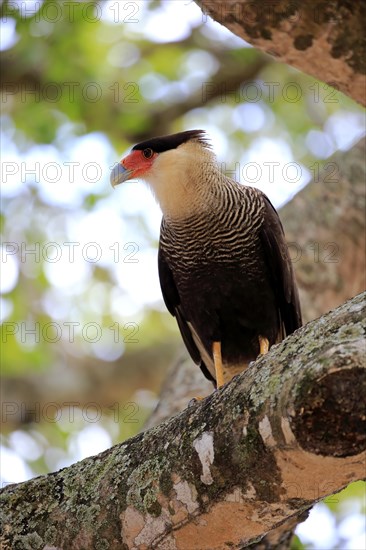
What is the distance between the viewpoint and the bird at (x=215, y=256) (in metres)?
4.78

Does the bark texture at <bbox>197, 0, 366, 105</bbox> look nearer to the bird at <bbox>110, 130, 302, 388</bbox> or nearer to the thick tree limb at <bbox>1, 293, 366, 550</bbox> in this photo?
the bird at <bbox>110, 130, 302, 388</bbox>

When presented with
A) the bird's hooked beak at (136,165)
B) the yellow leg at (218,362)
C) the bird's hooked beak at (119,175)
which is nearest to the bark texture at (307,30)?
the bird's hooked beak at (136,165)

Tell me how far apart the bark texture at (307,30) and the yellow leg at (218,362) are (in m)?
1.79

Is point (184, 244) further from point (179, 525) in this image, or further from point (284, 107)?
point (284, 107)

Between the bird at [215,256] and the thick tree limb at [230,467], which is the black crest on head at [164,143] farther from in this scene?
the thick tree limb at [230,467]

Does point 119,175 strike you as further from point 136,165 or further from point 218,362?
point 218,362

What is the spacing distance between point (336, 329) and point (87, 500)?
1.11 meters

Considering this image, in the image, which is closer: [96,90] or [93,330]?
[96,90]

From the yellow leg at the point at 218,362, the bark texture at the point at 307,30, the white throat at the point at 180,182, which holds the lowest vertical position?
the yellow leg at the point at 218,362

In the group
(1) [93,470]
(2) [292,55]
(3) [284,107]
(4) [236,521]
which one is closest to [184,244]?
(2) [292,55]

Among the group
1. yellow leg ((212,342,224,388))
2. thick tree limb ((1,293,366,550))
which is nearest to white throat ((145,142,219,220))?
yellow leg ((212,342,224,388))

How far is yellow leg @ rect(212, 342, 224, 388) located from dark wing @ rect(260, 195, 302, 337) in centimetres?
46

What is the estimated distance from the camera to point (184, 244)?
4.84 m

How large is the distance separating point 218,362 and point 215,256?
66 cm
